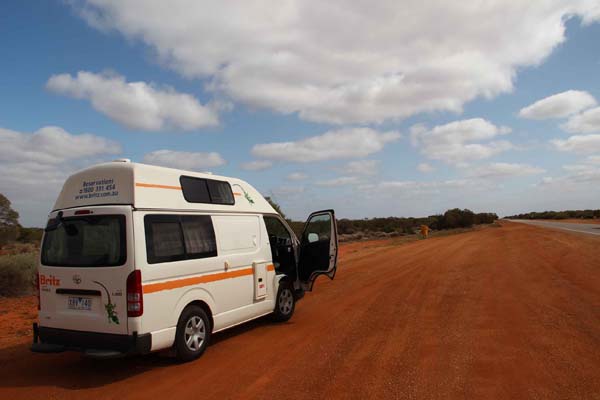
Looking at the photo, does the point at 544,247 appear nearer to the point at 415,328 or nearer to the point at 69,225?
the point at 415,328

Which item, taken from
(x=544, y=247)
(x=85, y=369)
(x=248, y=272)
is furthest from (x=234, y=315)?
(x=544, y=247)

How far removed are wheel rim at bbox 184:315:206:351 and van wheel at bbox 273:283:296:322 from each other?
6.81 feet

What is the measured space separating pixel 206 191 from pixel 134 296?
217 centimetres

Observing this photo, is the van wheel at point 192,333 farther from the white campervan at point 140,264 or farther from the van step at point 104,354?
the van step at point 104,354

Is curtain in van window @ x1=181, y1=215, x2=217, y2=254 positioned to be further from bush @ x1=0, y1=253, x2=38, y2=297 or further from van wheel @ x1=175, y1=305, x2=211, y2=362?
bush @ x1=0, y1=253, x2=38, y2=297

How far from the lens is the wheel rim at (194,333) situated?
20.3 ft

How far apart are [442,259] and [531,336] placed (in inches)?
431

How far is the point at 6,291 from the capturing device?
505 inches

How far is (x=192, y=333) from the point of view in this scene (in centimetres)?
625

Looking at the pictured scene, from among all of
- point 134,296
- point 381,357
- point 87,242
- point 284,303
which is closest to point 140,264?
point 134,296

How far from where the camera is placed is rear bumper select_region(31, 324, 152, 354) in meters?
5.38

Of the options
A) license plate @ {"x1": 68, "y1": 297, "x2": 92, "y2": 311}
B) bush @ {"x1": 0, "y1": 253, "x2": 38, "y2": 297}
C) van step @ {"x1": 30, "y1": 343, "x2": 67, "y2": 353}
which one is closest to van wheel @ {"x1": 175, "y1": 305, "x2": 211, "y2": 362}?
license plate @ {"x1": 68, "y1": 297, "x2": 92, "y2": 311}

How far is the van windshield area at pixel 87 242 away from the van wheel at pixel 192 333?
1210 millimetres

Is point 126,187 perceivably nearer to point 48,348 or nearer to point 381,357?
point 48,348
